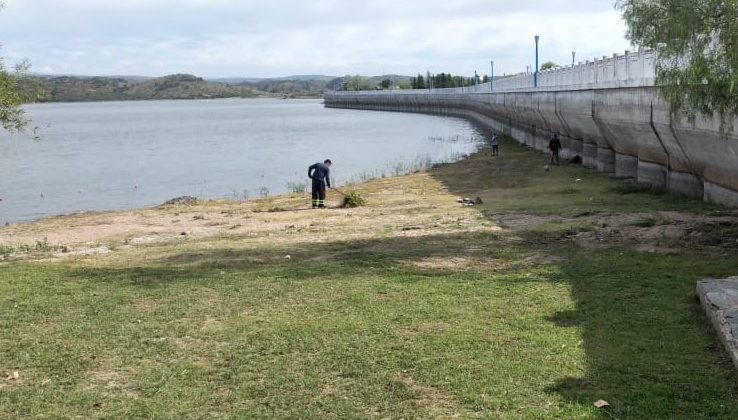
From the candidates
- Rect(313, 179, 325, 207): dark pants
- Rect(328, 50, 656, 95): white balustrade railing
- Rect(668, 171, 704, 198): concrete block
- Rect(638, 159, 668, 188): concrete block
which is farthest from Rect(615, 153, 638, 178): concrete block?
Rect(313, 179, 325, 207): dark pants

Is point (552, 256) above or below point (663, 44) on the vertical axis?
below

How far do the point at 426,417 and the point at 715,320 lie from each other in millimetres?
3458

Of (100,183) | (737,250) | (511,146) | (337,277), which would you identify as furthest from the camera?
(511,146)

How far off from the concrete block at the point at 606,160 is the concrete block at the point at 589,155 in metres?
1.21

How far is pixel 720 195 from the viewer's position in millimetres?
17703

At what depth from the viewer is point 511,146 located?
4916 centimetres

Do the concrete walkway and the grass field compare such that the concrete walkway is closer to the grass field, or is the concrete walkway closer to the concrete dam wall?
the grass field

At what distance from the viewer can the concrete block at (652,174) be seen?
21.9m

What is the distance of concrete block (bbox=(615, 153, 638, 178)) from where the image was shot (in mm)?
25139

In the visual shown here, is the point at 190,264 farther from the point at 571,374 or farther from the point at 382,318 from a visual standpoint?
the point at 571,374

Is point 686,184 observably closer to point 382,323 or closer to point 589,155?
point 589,155

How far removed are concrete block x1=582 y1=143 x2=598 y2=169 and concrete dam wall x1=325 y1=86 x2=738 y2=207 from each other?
0.04 metres

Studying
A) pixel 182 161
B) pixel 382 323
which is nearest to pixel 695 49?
pixel 382 323

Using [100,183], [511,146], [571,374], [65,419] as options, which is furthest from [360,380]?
[511,146]
